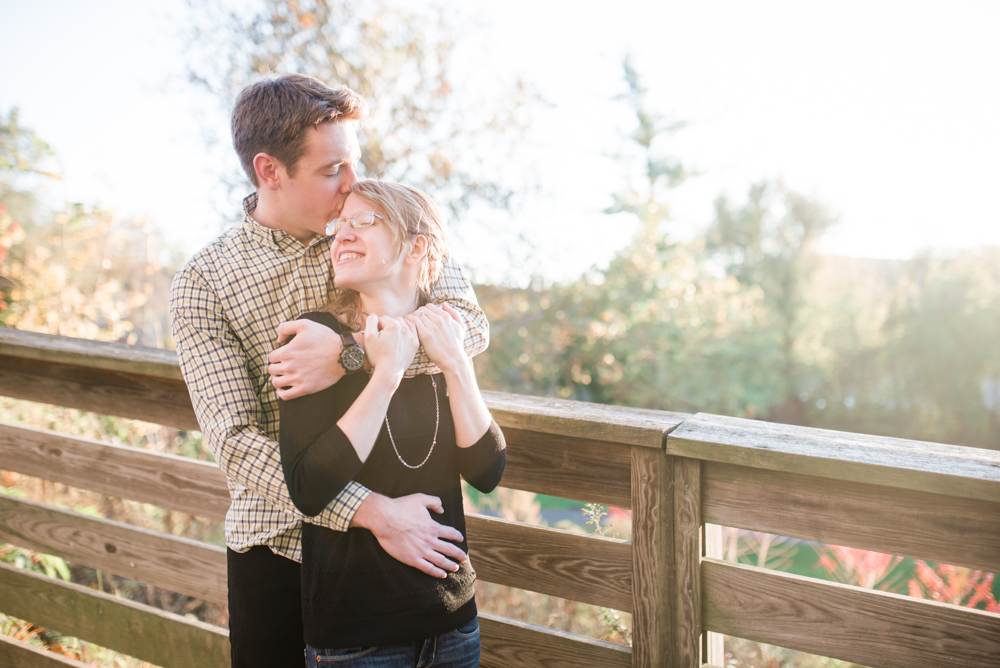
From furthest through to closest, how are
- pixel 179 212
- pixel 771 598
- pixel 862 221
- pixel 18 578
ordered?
pixel 862 221, pixel 179 212, pixel 18 578, pixel 771 598

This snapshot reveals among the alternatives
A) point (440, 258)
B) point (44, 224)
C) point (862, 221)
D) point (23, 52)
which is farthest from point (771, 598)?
point (862, 221)

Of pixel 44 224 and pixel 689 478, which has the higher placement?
pixel 44 224

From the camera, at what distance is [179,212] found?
7.88m

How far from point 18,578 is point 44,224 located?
6.38m

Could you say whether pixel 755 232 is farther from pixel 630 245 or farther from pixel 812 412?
pixel 630 245

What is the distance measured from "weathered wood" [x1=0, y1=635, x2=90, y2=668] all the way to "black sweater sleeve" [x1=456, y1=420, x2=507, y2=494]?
187cm

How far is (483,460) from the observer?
48.2 inches

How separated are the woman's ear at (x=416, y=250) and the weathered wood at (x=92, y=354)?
91 centimetres

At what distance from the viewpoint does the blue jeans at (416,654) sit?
3.70 ft

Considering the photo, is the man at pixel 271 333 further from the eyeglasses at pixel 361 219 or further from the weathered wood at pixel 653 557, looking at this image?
the weathered wood at pixel 653 557

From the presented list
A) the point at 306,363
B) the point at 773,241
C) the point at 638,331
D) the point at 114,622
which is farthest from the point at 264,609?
the point at 773,241

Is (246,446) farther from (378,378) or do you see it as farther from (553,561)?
(553,561)

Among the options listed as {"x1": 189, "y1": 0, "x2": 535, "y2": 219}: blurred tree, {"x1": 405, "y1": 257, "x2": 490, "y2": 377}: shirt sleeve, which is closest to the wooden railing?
{"x1": 405, "y1": 257, "x2": 490, "y2": 377}: shirt sleeve

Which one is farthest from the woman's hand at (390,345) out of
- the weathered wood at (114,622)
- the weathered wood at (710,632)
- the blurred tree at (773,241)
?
the blurred tree at (773,241)
